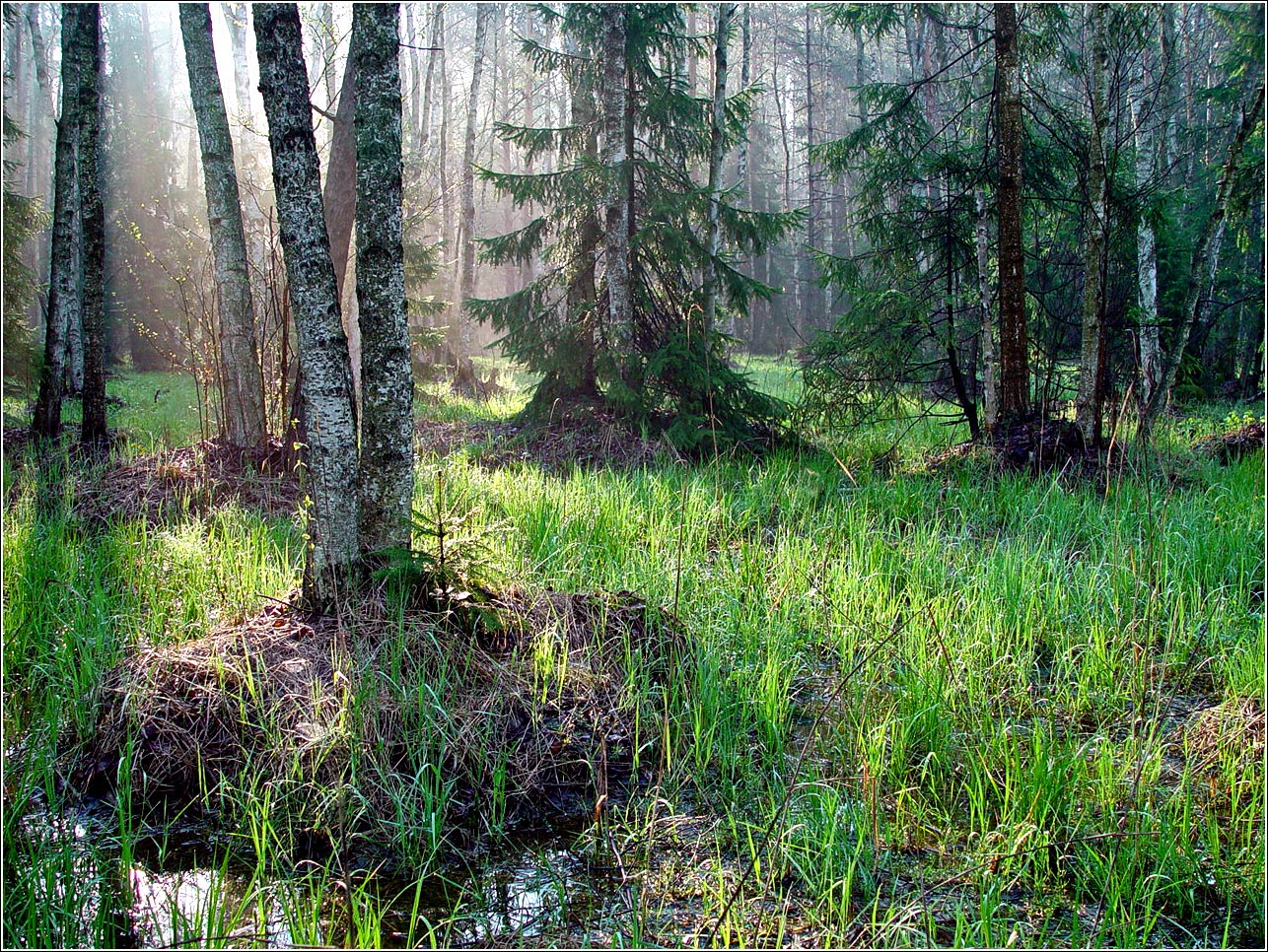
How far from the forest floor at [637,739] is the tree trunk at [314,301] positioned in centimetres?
35

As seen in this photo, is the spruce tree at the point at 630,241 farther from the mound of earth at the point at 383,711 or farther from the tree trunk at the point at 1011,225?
the mound of earth at the point at 383,711

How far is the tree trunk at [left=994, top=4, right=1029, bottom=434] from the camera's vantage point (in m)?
7.17

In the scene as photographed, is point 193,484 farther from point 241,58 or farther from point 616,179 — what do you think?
point 241,58

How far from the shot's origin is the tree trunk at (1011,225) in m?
7.17

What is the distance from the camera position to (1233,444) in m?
8.32

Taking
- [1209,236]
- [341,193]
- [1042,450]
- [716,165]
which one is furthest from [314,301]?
[716,165]

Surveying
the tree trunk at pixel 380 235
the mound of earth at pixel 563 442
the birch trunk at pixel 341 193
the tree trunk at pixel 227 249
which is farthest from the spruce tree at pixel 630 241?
the tree trunk at pixel 380 235

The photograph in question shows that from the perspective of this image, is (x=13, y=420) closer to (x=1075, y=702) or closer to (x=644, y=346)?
(x=644, y=346)

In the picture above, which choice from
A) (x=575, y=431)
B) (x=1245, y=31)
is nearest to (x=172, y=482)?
(x=575, y=431)

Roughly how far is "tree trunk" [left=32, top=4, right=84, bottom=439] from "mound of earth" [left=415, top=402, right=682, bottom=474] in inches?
143

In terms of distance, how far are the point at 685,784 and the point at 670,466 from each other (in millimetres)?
4293

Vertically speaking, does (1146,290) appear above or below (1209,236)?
below

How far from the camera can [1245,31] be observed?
11.2 m

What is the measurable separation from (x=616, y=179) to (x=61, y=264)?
19.1ft
